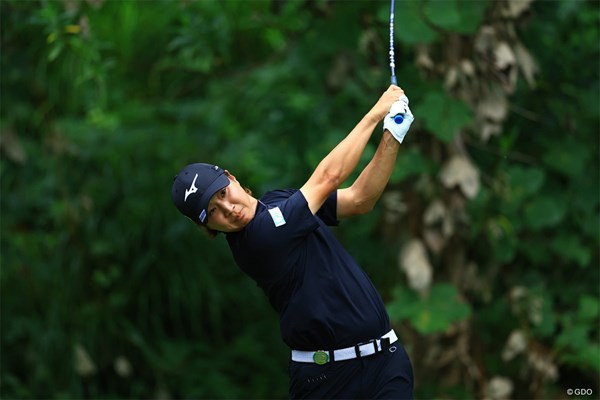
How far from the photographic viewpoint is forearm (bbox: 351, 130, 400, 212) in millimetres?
4016

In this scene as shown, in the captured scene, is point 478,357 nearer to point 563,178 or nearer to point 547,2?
point 563,178

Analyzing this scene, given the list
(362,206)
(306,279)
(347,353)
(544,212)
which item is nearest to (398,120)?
(362,206)

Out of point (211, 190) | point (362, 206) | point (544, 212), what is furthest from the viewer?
point (544, 212)

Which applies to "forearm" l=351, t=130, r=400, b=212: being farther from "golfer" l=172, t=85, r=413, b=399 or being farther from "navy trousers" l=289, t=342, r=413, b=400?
"navy trousers" l=289, t=342, r=413, b=400

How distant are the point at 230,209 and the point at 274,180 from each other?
9.71ft

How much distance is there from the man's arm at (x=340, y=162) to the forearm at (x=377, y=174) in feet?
0.27

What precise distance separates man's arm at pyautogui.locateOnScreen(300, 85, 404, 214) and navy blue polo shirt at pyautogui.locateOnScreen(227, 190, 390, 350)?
0.20 ft

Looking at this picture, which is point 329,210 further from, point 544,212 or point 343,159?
point 544,212

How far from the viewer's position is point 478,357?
7234 mm

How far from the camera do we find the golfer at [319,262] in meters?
3.98

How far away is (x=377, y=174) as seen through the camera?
13.5ft

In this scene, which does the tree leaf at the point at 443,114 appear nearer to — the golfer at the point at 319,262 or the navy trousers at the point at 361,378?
the golfer at the point at 319,262

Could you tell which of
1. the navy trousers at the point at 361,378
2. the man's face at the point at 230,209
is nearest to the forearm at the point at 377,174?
the man's face at the point at 230,209

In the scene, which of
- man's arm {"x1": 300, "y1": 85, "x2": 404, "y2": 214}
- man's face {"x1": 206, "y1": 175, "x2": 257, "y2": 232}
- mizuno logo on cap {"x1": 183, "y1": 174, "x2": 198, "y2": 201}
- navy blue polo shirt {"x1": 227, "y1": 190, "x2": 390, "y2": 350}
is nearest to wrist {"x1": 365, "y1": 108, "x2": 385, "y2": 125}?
man's arm {"x1": 300, "y1": 85, "x2": 404, "y2": 214}
